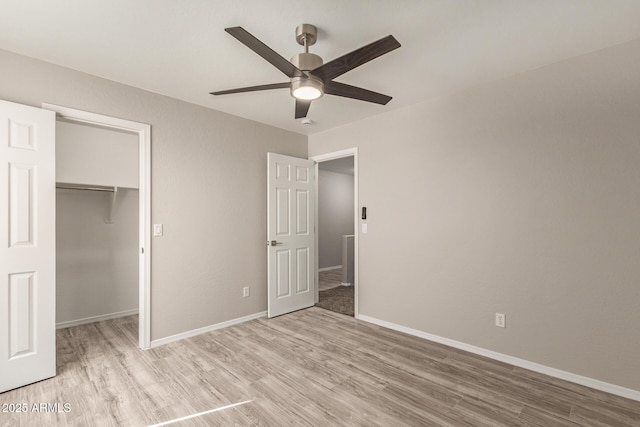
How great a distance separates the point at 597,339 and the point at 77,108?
4531 mm

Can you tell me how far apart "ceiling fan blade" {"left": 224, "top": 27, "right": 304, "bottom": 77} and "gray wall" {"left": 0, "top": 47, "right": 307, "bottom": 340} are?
186 centimetres

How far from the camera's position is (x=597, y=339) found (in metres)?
2.28

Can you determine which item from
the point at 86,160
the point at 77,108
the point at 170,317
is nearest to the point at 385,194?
the point at 170,317

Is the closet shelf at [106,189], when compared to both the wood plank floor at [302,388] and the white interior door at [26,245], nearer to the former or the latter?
the white interior door at [26,245]

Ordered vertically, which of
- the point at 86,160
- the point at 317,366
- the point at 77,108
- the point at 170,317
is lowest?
the point at 317,366

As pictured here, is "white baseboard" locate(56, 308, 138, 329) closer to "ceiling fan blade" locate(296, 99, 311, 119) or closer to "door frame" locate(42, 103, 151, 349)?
"door frame" locate(42, 103, 151, 349)

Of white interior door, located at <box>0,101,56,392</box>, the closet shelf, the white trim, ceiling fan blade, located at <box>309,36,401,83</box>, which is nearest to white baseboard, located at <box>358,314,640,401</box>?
the white trim

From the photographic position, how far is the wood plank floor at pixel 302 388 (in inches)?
76.4

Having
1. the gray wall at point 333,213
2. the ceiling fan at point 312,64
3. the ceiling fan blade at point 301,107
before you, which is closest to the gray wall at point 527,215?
the ceiling fan at point 312,64

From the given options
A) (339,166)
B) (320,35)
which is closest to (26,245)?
(320,35)

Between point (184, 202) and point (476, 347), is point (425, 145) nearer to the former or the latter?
point (476, 347)

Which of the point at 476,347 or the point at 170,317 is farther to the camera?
the point at 170,317

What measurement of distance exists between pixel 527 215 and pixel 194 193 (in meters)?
3.23

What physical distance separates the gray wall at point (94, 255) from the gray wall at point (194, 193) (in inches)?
47.0
